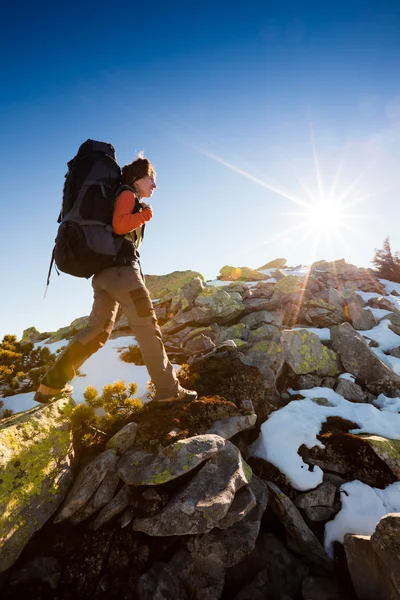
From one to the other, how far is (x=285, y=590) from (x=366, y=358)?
24.3ft

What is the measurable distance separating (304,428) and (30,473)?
5.50 metres

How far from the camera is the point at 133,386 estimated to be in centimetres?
602

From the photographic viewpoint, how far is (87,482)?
13.6ft

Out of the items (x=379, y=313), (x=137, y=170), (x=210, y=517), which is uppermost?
(x=137, y=170)

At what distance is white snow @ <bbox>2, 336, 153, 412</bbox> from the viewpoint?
279 inches

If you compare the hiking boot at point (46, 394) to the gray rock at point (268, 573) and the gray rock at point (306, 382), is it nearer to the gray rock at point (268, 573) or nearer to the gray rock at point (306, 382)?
the gray rock at point (268, 573)

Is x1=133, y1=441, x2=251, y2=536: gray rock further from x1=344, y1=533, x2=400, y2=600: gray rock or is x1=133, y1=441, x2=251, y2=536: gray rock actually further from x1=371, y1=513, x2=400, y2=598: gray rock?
x1=371, y1=513, x2=400, y2=598: gray rock

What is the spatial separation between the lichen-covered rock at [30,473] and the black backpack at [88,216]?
2.52 meters

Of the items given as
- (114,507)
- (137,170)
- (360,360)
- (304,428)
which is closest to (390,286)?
(360,360)

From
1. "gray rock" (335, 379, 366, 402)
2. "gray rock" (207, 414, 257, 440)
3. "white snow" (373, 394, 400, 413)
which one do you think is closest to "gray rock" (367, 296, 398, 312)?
"white snow" (373, 394, 400, 413)

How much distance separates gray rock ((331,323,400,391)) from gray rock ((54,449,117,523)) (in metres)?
8.33

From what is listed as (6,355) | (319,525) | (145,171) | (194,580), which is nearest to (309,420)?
(319,525)

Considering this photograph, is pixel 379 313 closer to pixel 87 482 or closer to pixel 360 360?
pixel 360 360

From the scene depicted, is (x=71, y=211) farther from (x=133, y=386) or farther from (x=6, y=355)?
(x=6, y=355)
